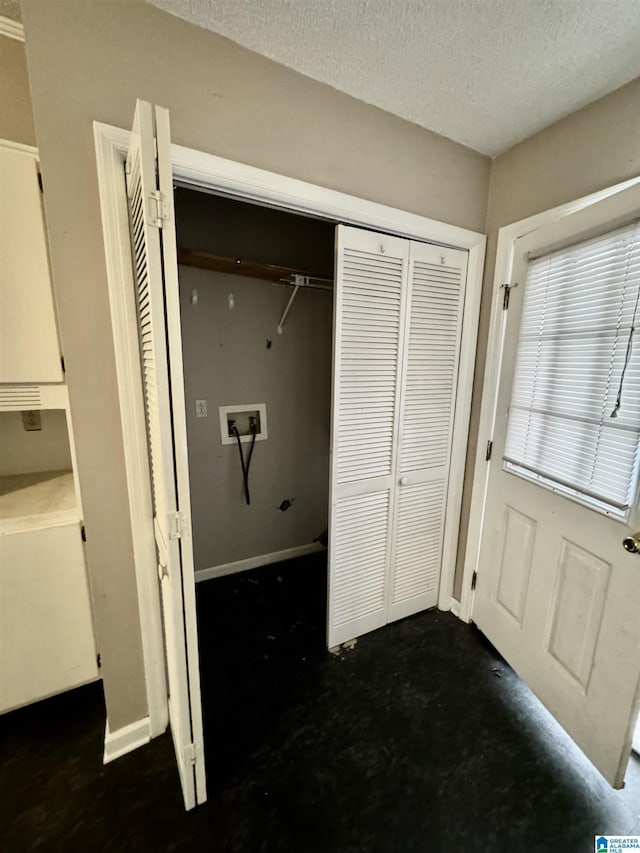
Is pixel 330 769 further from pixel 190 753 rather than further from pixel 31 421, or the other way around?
pixel 31 421

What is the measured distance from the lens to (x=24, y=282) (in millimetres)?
1126

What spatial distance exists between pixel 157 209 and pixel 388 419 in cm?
124

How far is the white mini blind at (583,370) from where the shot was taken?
117 cm

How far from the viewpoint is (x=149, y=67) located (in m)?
1.01

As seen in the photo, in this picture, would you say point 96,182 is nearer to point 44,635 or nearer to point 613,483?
point 44,635

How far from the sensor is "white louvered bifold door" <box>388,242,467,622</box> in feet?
5.42

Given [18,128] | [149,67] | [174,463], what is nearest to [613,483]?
[174,463]

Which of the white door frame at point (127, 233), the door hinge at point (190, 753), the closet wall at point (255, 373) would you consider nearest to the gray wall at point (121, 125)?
the white door frame at point (127, 233)

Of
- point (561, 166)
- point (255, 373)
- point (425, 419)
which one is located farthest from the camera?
point (255, 373)

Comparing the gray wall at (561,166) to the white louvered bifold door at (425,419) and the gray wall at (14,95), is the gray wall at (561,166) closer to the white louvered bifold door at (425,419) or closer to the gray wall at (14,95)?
the white louvered bifold door at (425,419)

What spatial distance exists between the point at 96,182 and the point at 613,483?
1.95 m

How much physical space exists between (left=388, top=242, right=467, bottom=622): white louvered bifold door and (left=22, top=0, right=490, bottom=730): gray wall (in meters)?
0.44

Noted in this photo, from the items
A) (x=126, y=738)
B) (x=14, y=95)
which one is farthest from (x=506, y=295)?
(x=126, y=738)

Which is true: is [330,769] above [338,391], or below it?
below
